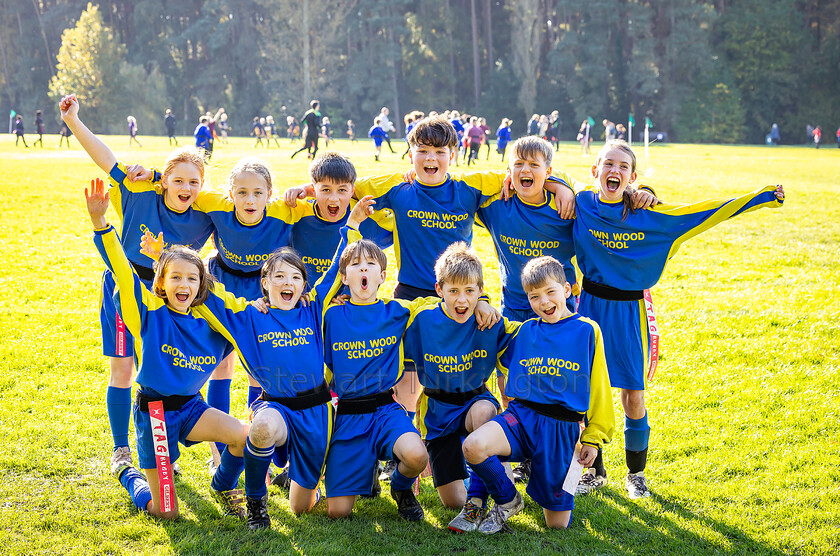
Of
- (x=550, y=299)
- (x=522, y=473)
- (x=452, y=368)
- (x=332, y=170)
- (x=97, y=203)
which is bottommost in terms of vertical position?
Answer: (x=522, y=473)

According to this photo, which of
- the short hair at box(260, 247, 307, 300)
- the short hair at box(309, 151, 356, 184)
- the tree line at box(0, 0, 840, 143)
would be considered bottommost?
the short hair at box(260, 247, 307, 300)

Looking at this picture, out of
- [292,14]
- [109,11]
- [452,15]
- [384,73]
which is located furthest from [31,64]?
[452,15]

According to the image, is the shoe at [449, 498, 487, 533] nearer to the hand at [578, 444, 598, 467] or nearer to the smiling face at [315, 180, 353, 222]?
the hand at [578, 444, 598, 467]

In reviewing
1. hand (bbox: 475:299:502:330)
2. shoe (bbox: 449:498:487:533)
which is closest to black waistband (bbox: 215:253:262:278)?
hand (bbox: 475:299:502:330)

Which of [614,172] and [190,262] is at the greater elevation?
[614,172]

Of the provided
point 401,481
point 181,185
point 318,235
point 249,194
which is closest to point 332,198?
point 318,235

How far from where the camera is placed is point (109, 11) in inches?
2530

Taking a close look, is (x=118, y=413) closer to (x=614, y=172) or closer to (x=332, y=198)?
(x=332, y=198)

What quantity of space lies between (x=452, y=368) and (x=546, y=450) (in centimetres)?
67

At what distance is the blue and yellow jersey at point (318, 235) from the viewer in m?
4.74

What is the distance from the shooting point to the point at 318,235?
477 centimetres

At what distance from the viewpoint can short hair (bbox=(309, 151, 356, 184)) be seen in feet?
14.9

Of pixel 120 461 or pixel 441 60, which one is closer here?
pixel 120 461

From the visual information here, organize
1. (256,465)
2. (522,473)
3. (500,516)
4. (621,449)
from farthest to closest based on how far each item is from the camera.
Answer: (621,449) → (522,473) → (500,516) → (256,465)
